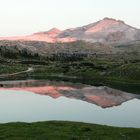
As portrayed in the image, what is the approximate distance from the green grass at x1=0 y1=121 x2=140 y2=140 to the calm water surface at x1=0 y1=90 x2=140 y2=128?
16697 millimetres

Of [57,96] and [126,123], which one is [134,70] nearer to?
[57,96]

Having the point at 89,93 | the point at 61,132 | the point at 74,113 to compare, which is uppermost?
the point at 61,132

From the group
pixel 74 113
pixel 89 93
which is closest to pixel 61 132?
pixel 74 113

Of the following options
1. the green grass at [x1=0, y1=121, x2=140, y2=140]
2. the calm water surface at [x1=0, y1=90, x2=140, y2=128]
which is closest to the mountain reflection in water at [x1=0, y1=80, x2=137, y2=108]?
the calm water surface at [x1=0, y1=90, x2=140, y2=128]

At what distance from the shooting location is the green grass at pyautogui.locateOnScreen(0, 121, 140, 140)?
48.0 metres

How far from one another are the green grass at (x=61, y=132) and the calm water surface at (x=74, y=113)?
1670 cm

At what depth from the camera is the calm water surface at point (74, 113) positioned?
76.4 meters

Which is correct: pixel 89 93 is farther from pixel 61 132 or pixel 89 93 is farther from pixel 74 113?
pixel 61 132

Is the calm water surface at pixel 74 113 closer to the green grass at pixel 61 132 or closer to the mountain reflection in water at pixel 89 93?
the mountain reflection in water at pixel 89 93

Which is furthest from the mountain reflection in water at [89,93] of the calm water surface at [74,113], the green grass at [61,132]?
the green grass at [61,132]

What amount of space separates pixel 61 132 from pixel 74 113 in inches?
1367

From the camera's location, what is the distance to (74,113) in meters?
86.4

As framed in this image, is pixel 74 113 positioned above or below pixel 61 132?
below

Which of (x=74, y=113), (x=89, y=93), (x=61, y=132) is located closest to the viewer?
(x=61, y=132)
